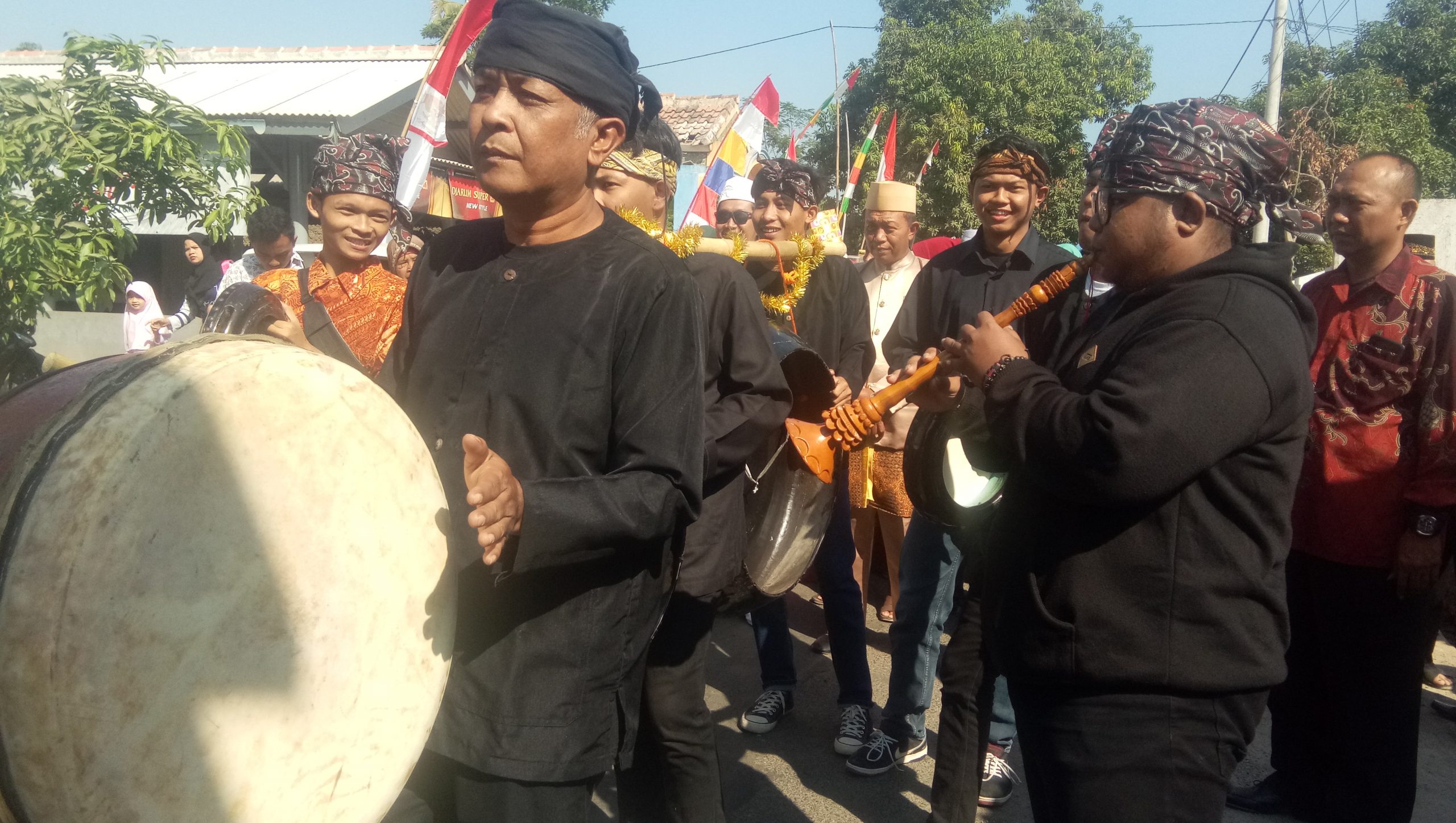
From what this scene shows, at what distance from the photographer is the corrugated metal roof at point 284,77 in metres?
13.3

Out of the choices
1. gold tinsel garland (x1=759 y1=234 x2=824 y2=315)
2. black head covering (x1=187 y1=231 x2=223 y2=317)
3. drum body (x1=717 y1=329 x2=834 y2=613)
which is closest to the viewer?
drum body (x1=717 y1=329 x2=834 y2=613)

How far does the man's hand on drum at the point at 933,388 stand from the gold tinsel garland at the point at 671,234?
911mm

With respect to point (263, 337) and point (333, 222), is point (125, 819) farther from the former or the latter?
point (333, 222)

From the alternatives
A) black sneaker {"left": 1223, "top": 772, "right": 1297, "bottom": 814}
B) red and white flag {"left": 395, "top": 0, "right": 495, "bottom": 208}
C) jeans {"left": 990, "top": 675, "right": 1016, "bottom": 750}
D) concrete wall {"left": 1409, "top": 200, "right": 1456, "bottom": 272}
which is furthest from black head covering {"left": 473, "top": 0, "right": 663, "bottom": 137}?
concrete wall {"left": 1409, "top": 200, "right": 1456, "bottom": 272}

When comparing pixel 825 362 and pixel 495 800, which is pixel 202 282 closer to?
pixel 825 362

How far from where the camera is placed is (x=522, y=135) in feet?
5.96

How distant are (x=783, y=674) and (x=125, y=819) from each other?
3.19m

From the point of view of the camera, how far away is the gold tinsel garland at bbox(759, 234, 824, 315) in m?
4.33

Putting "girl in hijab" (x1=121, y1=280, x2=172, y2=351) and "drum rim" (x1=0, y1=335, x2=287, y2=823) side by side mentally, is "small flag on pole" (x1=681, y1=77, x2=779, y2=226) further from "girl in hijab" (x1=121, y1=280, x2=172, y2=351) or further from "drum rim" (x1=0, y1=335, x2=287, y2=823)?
"drum rim" (x1=0, y1=335, x2=287, y2=823)

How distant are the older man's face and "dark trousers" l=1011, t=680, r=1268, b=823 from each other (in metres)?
1.41

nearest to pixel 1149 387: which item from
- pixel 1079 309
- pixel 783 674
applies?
pixel 1079 309

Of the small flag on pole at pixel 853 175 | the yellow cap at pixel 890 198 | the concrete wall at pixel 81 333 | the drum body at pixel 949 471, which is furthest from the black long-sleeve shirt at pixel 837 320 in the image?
the concrete wall at pixel 81 333

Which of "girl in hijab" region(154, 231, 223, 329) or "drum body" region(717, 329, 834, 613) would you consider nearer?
"drum body" region(717, 329, 834, 613)

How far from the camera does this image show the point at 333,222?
3.17 m
